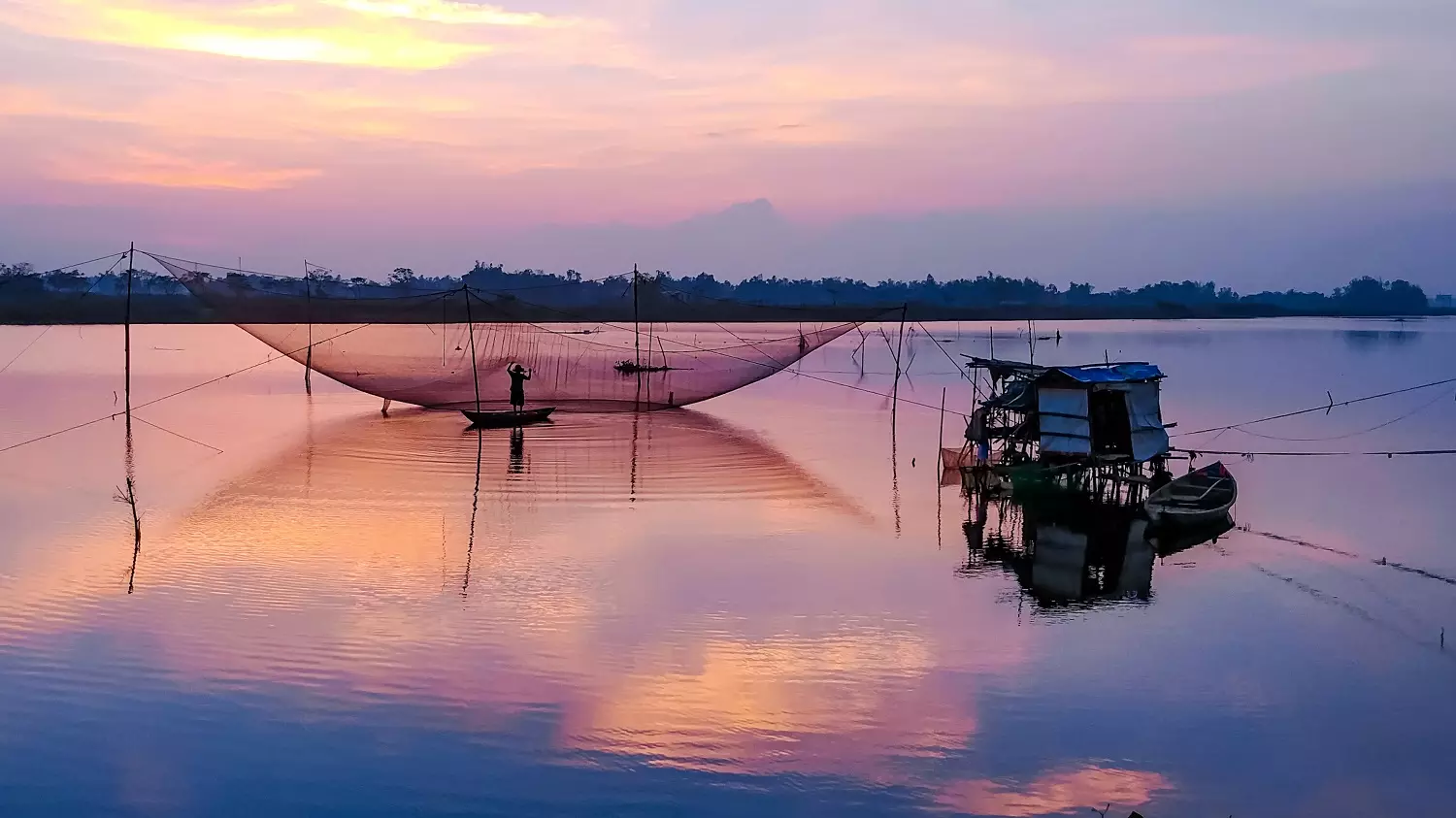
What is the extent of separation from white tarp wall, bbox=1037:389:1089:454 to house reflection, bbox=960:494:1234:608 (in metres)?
0.58

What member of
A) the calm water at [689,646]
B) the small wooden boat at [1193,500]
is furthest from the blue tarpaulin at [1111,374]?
the calm water at [689,646]

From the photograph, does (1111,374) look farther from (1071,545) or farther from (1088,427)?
(1071,545)

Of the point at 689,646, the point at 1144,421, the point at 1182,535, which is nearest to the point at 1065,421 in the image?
the point at 1144,421

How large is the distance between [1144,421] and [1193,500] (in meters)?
1.66

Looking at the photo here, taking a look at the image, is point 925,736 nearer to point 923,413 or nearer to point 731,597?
point 731,597

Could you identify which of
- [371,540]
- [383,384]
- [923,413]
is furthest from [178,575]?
[923,413]

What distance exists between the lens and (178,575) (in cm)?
862

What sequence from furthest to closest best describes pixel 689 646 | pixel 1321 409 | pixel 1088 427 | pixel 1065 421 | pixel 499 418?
pixel 1321 409, pixel 499 418, pixel 1065 421, pixel 1088 427, pixel 689 646

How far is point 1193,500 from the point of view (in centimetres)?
1122

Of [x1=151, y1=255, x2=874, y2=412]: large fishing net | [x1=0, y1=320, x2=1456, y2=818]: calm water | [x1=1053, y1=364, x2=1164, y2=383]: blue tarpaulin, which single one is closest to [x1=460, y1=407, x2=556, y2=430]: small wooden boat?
[x1=151, y1=255, x2=874, y2=412]: large fishing net

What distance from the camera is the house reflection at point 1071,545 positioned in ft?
29.0

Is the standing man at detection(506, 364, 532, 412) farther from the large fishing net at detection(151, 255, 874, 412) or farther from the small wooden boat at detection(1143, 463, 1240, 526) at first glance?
the small wooden boat at detection(1143, 463, 1240, 526)

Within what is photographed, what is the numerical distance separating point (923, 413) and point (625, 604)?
1580 cm

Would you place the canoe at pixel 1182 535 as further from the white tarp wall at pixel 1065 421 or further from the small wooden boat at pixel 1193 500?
the white tarp wall at pixel 1065 421
